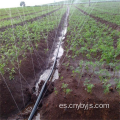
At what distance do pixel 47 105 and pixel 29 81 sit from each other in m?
1.48

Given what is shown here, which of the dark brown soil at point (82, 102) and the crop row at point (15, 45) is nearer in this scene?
the dark brown soil at point (82, 102)

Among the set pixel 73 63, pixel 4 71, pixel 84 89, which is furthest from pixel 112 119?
pixel 4 71

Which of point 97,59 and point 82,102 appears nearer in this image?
point 82,102

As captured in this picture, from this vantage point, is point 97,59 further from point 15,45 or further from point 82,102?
point 15,45

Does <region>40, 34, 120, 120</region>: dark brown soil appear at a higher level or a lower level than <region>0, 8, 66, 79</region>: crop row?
lower

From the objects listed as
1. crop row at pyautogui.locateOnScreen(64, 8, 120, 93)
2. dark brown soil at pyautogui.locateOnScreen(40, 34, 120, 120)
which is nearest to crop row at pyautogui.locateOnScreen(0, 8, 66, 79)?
dark brown soil at pyautogui.locateOnScreen(40, 34, 120, 120)

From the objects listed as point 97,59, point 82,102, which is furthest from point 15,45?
point 82,102

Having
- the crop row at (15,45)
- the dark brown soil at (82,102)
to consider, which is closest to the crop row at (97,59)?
the dark brown soil at (82,102)

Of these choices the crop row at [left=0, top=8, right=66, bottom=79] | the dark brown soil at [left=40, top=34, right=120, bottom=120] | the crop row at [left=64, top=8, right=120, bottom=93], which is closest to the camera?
the dark brown soil at [left=40, top=34, right=120, bottom=120]

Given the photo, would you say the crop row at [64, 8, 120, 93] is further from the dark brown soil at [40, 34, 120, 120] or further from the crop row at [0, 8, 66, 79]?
the crop row at [0, 8, 66, 79]

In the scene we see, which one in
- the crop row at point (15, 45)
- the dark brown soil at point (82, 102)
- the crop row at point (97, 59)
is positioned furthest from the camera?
the crop row at point (15, 45)

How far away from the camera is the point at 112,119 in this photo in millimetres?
2537

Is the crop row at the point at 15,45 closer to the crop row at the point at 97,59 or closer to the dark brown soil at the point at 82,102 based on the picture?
the dark brown soil at the point at 82,102

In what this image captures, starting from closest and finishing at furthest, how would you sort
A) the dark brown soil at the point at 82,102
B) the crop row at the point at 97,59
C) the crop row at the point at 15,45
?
the dark brown soil at the point at 82,102 < the crop row at the point at 97,59 < the crop row at the point at 15,45
